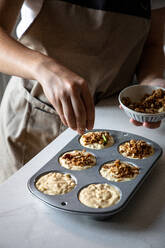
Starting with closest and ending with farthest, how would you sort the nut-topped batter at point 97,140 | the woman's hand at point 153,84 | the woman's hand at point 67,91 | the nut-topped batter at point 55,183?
the woman's hand at point 67,91, the nut-topped batter at point 55,183, the nut-topped batter at point 97,140, the woman's hand at point 153,84

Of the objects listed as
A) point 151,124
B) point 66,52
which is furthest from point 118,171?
point 66,52

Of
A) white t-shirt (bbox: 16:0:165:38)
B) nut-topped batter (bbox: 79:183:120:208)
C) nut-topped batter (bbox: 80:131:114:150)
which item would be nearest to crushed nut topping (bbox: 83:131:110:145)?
nut-topped batter (bbox: 80:131:114:150)

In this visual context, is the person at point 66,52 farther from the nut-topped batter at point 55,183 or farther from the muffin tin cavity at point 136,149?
the nut-topped batter at point 55,183

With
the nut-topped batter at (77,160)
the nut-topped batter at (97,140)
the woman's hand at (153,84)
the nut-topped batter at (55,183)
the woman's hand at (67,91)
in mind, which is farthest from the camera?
the woman's hand at (153,84)

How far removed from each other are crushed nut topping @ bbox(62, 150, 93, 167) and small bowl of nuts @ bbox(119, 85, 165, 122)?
28 cm

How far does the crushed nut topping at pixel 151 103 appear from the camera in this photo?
1495 millimetres

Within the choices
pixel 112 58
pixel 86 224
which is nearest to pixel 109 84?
pixel 112 58

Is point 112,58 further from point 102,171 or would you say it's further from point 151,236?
point 151,236

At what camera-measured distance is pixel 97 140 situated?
143cm

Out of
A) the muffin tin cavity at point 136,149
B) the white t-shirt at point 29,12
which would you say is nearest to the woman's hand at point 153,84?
the muffin tin cavity at point 136,149

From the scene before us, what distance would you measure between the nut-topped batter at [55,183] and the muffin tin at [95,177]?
0.02 m

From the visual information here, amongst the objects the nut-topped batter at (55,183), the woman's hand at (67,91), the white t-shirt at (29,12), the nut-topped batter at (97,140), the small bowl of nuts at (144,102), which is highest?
the white t-shirt at (29,12)

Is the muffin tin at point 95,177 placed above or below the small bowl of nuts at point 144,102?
below

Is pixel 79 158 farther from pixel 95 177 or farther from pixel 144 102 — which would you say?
pixel 144 102
